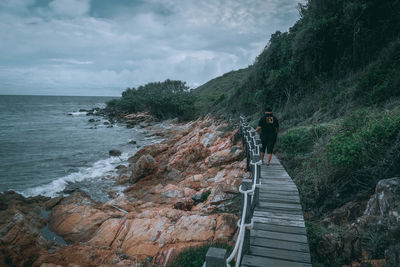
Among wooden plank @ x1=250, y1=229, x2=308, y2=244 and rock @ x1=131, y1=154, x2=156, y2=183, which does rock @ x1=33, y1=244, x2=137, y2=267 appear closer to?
wooden plank @ x1=250, y1=229, x2=308, y2=244

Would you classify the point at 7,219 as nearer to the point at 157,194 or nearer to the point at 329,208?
the point at 157,194

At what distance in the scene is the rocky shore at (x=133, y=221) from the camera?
580 cm

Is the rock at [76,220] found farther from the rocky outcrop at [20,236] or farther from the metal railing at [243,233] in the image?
the metal railing at [243,233]

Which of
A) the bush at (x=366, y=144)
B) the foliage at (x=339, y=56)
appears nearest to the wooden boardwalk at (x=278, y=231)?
the bush at (x=366, y=144)

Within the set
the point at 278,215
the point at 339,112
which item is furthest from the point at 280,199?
the point at 339,112

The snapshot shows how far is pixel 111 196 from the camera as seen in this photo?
1203 centimetres

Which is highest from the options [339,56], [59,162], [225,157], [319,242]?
[339,56]

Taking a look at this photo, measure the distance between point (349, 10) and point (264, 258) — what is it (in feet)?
43.4

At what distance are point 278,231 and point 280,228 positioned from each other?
97 mm

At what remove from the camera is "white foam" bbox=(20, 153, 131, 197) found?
12.8 metres

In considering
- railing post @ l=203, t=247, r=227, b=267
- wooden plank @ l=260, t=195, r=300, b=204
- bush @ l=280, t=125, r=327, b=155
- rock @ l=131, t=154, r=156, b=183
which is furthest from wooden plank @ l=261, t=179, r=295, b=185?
rock @ l=131, t=154, r=156, b=183

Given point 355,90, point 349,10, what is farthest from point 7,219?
point 349,10

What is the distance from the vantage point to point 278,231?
3965mm

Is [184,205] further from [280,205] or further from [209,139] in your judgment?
[209,139]
